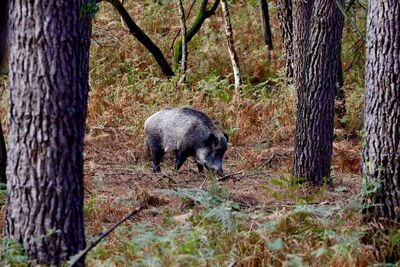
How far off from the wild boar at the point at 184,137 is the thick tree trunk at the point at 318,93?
228cm

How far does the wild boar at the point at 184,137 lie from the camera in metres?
12.5

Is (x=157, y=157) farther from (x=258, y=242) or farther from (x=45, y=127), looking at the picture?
(x=45, y=127)

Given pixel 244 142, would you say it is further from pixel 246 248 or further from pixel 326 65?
pixel 246 248

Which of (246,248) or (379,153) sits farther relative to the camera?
(379,153)

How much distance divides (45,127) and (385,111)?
3.29 meters

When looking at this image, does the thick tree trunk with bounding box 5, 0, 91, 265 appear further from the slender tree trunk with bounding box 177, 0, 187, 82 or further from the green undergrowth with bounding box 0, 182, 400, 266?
the slender tree trunk with bounding box 177, 0, 187, 82

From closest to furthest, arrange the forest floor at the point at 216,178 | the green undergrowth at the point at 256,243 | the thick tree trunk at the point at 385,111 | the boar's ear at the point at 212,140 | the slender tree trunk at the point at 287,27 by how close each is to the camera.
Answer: the green undergrowth at the point at 256,243, the forest floor at the point at 216,178, the thick tree trunk at the point at 385,111, the boar's ear at the point at 212,140, the slender tree trunk at the point at 287,27

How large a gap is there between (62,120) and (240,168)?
25.4ft

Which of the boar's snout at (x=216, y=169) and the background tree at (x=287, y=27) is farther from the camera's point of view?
the background tree at (x=287, y=27)

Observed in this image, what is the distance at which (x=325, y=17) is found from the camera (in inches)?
398

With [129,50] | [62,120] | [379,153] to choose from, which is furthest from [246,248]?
[129,50]

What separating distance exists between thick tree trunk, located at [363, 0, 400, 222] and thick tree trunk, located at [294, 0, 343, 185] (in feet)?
10.4

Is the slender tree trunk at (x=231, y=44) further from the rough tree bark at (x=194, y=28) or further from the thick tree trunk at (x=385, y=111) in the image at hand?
the thick tree trunk at (x=385, y=111)

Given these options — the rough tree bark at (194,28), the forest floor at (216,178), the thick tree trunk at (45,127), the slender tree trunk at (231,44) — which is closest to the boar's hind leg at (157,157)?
the forest floor at (216,178)
